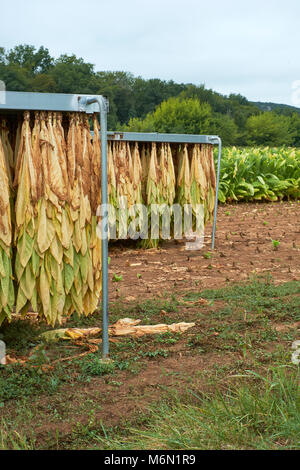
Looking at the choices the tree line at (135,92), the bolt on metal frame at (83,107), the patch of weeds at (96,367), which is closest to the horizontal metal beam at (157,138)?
the bolt on metal frame at (83,107)

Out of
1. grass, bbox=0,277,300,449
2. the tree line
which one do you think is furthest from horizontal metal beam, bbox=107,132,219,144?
the tree line

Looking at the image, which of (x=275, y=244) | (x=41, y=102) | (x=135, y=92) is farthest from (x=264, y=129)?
(x=41, y=102)

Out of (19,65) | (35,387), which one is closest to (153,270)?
(35,387)

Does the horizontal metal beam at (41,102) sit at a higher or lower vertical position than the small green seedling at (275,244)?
higher

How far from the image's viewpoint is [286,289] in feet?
15.8

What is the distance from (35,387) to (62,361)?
1.28 ft

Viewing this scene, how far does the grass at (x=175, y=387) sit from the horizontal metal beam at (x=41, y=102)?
144 cm

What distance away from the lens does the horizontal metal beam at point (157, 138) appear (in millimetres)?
6344

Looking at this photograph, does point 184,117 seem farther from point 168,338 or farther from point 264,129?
point 168,338

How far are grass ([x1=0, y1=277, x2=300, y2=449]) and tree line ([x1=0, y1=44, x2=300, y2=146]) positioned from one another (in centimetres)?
4095

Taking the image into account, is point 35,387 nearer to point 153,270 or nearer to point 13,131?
point 13,131

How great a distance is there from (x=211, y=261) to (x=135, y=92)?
60438mm

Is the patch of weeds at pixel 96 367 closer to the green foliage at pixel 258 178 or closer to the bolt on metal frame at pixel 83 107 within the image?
the bolt on metal frame at pixel 83 107

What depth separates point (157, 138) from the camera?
21.7 ft
